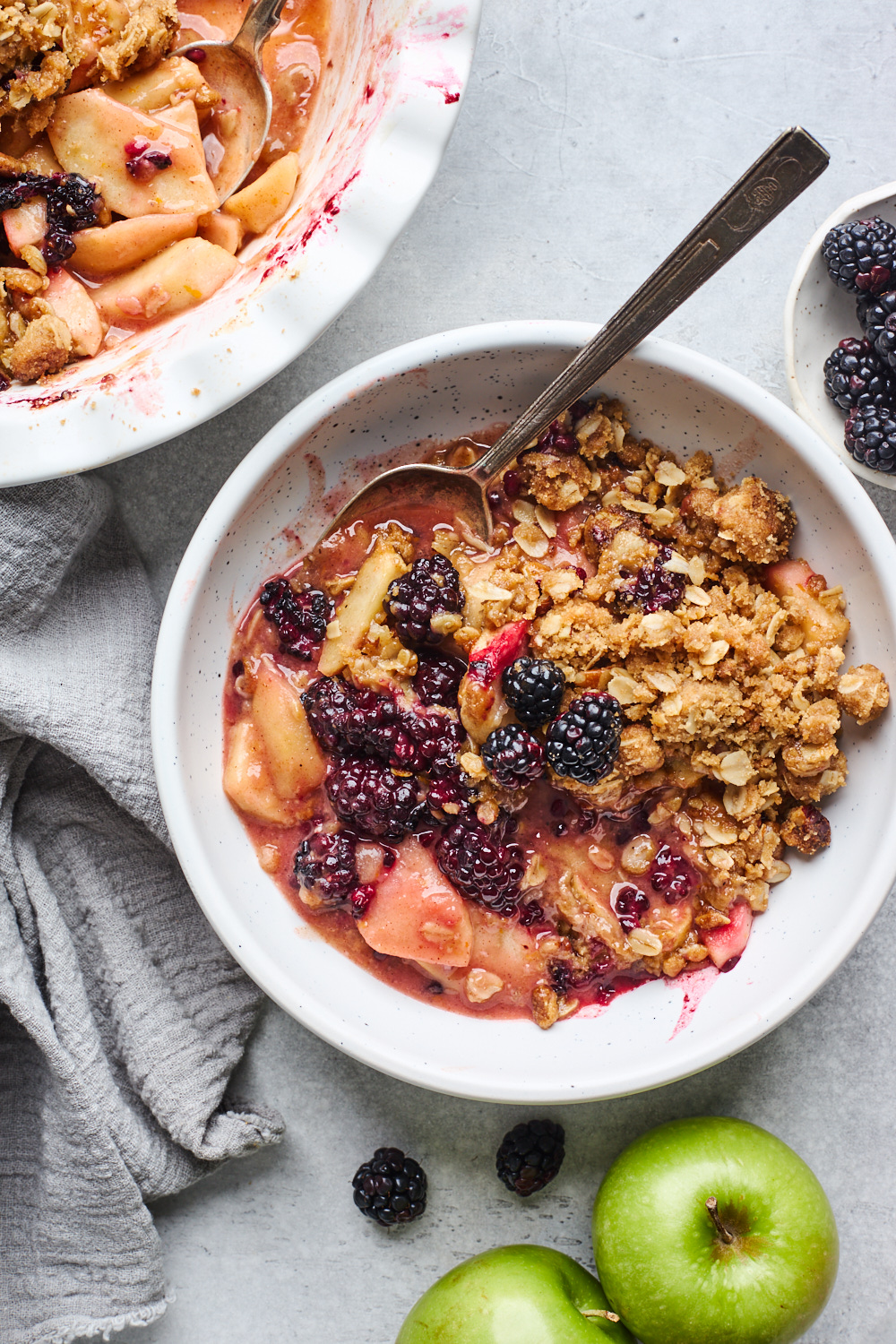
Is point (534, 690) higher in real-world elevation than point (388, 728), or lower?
higher

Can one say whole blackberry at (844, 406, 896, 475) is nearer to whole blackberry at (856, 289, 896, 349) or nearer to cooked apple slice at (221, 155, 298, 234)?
whole blackberry at (856, 289, 896, 349)

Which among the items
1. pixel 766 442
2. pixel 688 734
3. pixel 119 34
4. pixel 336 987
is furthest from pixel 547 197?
pixel 336 987

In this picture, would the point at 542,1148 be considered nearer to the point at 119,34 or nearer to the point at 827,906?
the point at 827,906

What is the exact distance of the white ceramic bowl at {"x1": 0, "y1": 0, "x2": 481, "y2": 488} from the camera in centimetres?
180

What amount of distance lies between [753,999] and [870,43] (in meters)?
2.03

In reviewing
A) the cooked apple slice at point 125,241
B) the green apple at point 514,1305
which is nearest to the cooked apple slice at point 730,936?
the green apple at point 514,1305

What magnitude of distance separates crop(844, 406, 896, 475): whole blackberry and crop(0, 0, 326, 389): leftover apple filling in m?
1.20

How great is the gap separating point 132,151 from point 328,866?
1.41 m

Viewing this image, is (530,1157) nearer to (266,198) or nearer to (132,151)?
(266,198)

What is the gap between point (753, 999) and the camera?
6.42ft

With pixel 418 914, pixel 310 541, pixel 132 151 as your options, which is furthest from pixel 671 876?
pixel 132 151

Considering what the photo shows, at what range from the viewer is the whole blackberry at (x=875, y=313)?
196 centimetres

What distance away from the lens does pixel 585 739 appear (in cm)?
178

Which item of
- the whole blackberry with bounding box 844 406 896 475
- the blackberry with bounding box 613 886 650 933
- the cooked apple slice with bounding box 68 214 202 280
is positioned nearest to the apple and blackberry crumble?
the blackberry with bounding box 613 886 650 933
